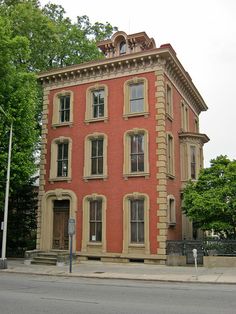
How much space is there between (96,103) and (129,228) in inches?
334

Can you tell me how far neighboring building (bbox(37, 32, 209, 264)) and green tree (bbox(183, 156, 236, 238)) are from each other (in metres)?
1.69

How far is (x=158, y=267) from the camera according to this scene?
2056 cm

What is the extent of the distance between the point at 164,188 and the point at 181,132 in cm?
583

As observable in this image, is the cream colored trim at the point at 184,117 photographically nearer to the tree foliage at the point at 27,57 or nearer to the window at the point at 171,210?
the window at the point at 171,210

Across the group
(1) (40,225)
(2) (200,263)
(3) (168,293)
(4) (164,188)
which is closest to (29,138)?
(1) (40,225)

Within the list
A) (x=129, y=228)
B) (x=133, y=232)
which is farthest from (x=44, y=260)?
(x=133, y=232)

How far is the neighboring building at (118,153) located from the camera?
74.1ft

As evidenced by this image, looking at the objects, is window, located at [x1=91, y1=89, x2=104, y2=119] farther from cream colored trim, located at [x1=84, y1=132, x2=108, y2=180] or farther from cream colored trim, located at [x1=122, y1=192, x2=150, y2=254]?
cream colored trim, located at [x1=122, y1=192, x2=150, y2=254]

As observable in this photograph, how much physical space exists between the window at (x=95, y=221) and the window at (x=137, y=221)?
2.15 m

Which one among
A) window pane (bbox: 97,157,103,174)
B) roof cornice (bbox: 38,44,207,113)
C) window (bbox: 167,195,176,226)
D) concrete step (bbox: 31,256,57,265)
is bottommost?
concrete step (bbox: 31,256,57,265)

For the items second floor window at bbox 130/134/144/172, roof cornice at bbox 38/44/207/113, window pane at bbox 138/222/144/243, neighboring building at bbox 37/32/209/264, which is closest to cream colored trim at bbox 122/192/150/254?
neighboring building at bbox 37/32/209/264

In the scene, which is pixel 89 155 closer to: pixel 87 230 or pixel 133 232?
pixel 87 230

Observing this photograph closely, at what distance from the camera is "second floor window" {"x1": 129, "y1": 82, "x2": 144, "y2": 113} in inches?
947

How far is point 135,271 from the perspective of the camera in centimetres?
1919
